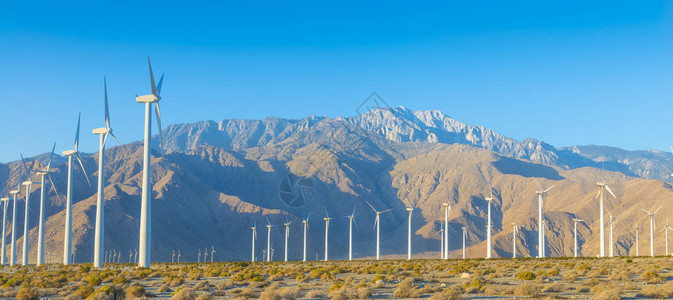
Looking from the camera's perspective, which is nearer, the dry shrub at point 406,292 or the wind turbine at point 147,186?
the dry shrub at point 406,292

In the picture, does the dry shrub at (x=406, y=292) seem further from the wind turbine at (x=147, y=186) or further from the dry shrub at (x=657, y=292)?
the wind turbine at (x=147, y=186)

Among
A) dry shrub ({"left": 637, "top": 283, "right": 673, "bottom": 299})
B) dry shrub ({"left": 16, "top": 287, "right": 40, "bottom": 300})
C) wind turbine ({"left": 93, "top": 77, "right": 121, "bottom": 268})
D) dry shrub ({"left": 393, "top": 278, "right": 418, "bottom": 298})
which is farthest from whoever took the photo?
wind turbine ({"left": 93, "top": 77, "right": 121, "bottom": 268})

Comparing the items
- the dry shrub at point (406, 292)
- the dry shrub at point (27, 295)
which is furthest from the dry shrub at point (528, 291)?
the dry shrub at point (27, 295)

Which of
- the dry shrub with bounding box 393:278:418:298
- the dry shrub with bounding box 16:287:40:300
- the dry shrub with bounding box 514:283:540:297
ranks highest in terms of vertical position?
the dry shrub with bounding box 514:283:540:297

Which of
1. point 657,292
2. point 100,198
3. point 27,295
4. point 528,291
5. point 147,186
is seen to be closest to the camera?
point 657,292

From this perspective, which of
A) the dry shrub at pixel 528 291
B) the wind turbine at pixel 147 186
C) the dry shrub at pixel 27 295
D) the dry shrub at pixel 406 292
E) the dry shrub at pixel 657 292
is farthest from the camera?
the wind turbine at pixel 147 186

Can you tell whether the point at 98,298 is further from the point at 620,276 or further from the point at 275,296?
the point at 620,276

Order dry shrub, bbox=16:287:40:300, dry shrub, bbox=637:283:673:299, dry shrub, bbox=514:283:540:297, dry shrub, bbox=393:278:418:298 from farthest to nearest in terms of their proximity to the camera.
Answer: dry shrub, bbox=393:278:418:298 < dry shrub, bbox=16:287:40:300 < dry shrub, bbox=514:283:540:297 < dry shrub, bbox=637:283:673:299

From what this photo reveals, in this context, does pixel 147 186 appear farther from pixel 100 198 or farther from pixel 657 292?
pixel 657 292

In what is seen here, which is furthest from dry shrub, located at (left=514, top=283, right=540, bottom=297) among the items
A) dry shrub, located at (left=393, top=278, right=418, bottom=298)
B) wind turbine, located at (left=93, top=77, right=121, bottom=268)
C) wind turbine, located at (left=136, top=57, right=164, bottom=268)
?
wind turbine, located at (left=93, top=77, right=121, bottom=268)

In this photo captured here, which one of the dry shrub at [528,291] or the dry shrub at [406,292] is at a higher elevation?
the dry shrub at [528,291]

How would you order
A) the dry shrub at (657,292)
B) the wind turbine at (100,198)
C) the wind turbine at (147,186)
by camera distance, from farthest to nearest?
the wind turbine at (100,198) < the wind turbine at (147,186) < the dry shrub at (657,292)

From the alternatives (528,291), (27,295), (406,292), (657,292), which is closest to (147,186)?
(27,295)

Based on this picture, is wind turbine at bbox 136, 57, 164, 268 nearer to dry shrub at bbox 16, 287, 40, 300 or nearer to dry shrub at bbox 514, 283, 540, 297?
dry shrub at bbox 16, 287, 40, 300
